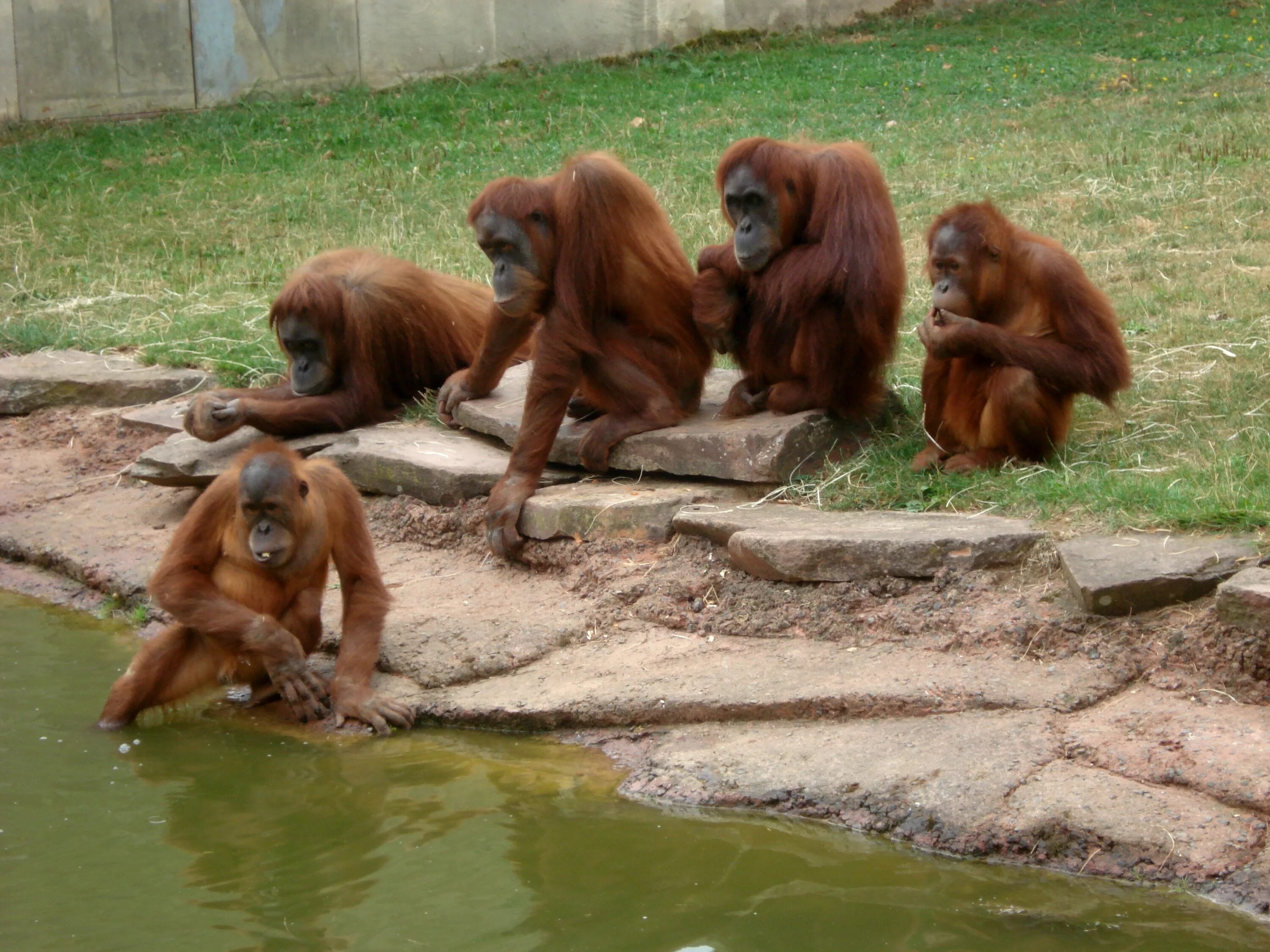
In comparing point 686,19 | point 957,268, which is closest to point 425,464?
point 957,268

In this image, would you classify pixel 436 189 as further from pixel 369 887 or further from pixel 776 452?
pixel 369 887

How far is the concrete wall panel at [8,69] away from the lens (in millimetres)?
13719

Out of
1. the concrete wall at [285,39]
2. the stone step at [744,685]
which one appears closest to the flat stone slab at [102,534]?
the stone step at [744,685]

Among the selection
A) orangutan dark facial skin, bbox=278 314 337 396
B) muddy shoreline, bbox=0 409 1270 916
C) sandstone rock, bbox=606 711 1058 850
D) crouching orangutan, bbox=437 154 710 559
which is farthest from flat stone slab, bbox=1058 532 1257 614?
orangutan dark facial skin, bbox=278 314 337 396

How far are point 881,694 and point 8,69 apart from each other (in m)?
12.6

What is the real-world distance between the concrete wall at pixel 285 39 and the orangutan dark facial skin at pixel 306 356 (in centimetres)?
900

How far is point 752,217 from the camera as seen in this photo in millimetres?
5473

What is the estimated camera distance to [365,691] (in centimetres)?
461

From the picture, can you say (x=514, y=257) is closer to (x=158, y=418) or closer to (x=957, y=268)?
(x=957, y=268)

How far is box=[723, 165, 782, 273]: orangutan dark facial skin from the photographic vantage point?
5.44 meters

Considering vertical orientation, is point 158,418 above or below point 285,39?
below

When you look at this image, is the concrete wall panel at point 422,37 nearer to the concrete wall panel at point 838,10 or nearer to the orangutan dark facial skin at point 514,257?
the concrete wall panel at point 838,10

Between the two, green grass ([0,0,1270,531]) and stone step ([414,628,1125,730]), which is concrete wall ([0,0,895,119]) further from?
stone step ([414,628,1125,730])

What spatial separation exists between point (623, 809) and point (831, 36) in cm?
1358
